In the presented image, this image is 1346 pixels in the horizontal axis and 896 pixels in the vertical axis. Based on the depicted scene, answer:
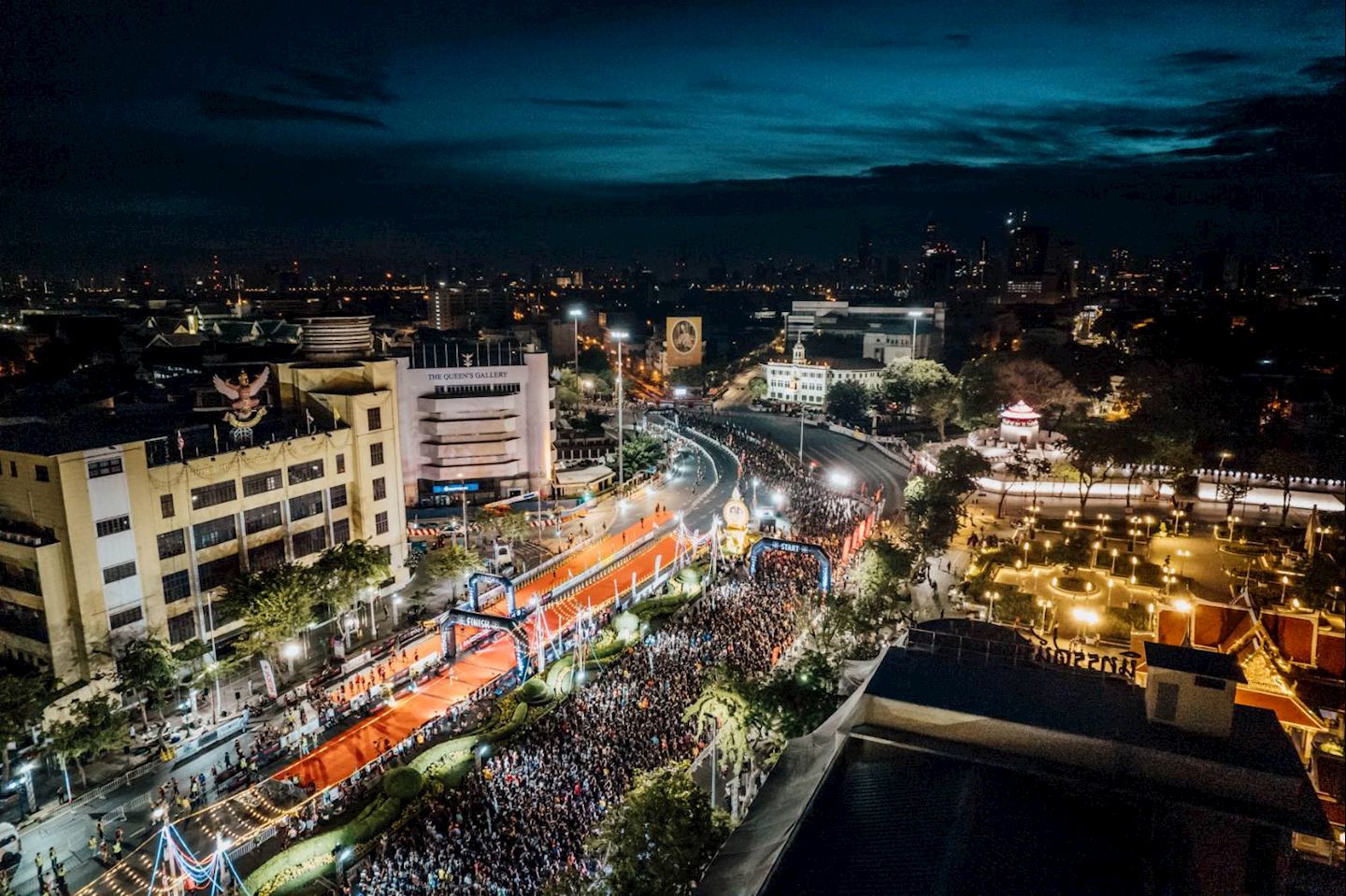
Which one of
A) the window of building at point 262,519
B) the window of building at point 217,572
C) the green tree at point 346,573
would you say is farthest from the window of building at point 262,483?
the green tree at point 346,573

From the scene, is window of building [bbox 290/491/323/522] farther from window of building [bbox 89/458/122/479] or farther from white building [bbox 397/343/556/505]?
white building [bbox 397/343/556/505]

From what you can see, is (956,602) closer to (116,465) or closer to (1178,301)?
(116,465)

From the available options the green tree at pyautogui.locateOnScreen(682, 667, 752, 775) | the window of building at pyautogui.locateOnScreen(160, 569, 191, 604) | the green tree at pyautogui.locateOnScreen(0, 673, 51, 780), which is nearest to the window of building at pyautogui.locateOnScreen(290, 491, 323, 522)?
the window of building at pyautogui.locateOnScreen(160, 569, 191, 604)

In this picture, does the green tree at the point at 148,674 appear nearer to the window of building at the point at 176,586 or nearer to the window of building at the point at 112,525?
the window of building at the point at 176,586

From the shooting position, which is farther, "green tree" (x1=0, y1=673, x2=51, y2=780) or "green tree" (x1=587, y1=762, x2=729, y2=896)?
"green tree" (x1=0, y1=673, x2=51, y2=780)

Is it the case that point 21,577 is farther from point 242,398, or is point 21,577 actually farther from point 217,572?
point 242,398

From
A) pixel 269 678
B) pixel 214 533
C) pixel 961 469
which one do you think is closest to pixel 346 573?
pixel 214 533

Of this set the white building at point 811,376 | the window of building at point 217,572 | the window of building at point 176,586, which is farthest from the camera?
the white building at point 811,376
